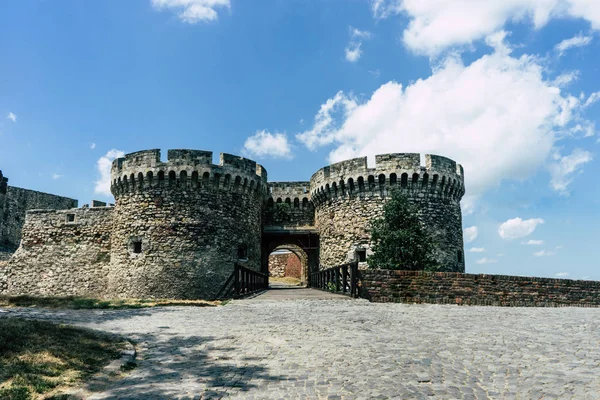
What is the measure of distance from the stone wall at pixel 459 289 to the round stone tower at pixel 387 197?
672 centimetres

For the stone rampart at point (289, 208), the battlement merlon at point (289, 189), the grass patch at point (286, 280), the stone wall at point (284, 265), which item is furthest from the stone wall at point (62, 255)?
the stone wall at point (284, 265)

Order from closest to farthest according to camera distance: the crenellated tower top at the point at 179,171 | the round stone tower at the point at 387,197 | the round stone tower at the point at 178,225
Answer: the round stone tower at the point at 178,225
the crenellated tower top at the point at 179,171
the round stone tower at the point at 387,197

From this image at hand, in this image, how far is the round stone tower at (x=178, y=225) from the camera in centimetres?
1995

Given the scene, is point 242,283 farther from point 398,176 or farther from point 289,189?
point 289,189

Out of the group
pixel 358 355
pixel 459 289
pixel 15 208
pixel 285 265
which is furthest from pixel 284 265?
pixel 358 355

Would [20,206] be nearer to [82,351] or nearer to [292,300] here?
[292,300]

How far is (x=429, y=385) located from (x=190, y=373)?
282 centimetres

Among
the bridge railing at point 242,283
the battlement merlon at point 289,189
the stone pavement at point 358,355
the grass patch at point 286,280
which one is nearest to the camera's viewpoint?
the stone pavement at point 358,355

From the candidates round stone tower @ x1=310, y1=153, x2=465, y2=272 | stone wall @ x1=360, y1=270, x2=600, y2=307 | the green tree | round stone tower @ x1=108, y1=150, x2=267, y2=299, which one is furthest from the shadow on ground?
round stone tower @ x1=310, y1=153, x2=465, y2=272

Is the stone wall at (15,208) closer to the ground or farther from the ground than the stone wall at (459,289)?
farther from the ground

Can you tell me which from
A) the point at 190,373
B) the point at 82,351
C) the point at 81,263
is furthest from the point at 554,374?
the point at 81,263

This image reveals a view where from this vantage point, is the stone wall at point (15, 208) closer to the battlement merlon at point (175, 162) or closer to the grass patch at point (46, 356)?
the battlement merlon at point (175, 162)

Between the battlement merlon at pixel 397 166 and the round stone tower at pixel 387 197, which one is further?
the battlement merlon at pixel 397 166

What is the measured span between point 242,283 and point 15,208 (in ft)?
68.3
